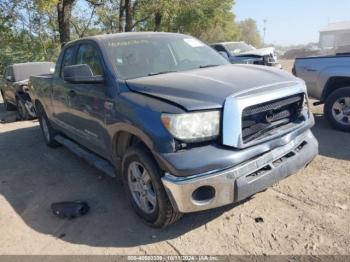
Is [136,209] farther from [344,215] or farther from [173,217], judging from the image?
[344,215]

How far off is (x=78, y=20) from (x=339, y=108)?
24.7 meters

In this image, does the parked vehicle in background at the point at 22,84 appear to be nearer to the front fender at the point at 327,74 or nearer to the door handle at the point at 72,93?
the door handle at the point at 72,93

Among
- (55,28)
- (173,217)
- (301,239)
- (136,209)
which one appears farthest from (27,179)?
(55,28)

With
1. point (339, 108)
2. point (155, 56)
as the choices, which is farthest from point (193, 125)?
point (339, 108)

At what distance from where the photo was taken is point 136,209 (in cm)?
377

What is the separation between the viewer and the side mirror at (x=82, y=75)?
402cm

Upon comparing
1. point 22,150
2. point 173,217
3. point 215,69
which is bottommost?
point 22,150

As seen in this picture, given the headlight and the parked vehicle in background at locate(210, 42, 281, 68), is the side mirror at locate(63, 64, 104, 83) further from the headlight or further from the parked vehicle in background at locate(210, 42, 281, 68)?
the parked vehicle in background at locate(210, 42, 281, 68)

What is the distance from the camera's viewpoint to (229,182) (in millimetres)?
3033

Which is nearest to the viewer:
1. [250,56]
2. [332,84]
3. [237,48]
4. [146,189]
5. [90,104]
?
[146,189]

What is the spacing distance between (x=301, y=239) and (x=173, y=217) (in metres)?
1.15

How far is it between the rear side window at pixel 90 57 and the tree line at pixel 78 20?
8.11 m

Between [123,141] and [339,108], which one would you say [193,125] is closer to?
[123,141]

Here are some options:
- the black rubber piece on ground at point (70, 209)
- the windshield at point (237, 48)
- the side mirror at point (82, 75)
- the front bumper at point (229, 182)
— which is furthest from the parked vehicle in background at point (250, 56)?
the front bumper at point (229, 182)
